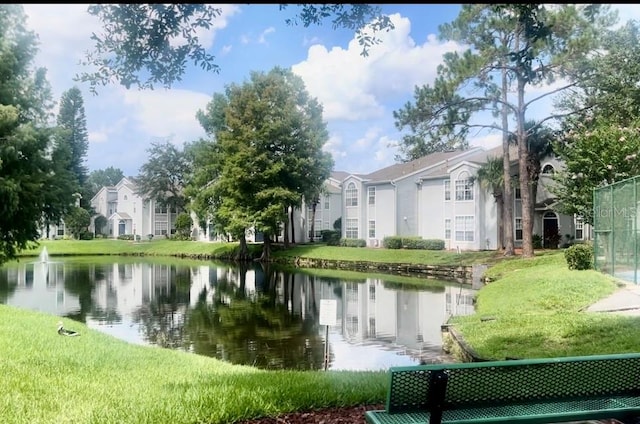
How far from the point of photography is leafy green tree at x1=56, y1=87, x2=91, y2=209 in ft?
17.5

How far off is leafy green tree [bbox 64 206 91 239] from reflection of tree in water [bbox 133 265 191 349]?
1528 millimetres

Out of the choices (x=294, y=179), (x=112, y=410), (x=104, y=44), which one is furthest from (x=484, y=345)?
(x=104, y=44)

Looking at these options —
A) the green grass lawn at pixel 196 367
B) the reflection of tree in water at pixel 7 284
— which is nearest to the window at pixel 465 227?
the green grass lawn at pixel 196 367

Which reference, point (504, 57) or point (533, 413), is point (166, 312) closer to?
point (504, 57)

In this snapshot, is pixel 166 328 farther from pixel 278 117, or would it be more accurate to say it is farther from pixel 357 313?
pixel 278 117

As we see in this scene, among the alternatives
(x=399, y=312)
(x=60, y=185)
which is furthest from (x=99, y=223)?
(x=399, y=312)

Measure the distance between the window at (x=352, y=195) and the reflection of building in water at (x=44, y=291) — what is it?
15.2m

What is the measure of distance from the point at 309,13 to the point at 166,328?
7.93 metres

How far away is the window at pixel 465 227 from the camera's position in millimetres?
28047

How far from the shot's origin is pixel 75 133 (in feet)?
24.0

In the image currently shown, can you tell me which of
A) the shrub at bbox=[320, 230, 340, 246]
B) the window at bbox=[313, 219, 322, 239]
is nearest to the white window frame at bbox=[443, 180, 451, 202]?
the shrub at bbox=[320, 230, 340, 246]

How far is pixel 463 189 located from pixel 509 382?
86.9 ft

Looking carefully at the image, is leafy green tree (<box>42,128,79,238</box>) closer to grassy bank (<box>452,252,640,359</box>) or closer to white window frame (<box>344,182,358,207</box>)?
grassy bank (<box>452,252,640,359</box>)

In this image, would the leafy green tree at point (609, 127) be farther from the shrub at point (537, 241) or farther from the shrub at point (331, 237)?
the shrub at point (331, 237)
